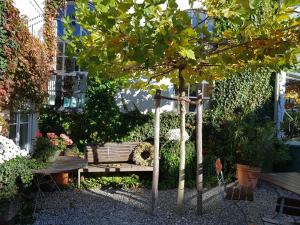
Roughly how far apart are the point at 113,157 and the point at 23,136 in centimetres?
197

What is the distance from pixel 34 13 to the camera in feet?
27.9

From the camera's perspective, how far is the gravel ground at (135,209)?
605 cm

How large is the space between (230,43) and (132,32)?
1.93 meters

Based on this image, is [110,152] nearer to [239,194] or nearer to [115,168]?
[115,168]

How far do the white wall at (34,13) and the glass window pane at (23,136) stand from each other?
1.93m

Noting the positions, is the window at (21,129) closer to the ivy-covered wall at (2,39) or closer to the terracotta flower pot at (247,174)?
the ivy-covered wall at (2,39)

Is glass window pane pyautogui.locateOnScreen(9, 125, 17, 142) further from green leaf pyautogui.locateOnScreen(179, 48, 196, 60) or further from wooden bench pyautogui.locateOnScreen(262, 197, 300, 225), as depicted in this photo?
wooden bench pyautogui.locateOnScreen(262, 197, 300, 225)

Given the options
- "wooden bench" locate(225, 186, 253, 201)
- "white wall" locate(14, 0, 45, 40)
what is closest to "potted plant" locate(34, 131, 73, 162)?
"white wall" locate(14, 0, 45, 40)

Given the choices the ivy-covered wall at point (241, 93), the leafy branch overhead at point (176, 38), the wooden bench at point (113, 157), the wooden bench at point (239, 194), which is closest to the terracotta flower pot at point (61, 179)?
the wooden bench at point (113, 157)

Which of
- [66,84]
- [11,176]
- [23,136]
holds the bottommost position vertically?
[11,176]

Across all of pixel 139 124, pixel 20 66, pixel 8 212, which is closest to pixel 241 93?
pixel 139 124

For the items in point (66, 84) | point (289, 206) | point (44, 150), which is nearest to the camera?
point (289, 206)

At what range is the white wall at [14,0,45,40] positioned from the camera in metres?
7.70

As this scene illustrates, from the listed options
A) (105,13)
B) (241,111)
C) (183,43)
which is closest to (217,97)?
(241,111)
